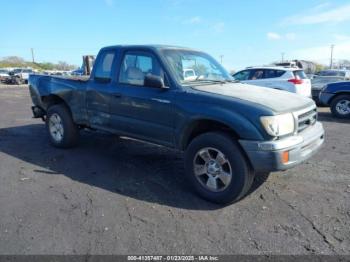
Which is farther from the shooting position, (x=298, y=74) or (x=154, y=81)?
(x=298, y=74)

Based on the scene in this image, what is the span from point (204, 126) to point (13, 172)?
3140mm

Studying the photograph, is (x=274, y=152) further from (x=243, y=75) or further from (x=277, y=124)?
(x=243, y=75)

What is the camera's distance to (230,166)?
390 centimetres

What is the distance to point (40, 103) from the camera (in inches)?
272

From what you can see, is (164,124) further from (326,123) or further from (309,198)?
(326,123)

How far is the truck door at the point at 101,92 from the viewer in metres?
5.33

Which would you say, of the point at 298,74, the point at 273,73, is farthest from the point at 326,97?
the point at 273,73

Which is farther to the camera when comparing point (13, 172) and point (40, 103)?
point (40, 103)

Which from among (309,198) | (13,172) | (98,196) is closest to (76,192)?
(98,196)

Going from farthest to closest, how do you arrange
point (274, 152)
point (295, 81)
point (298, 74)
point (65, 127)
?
point (298, 74) → point (295, 81) → point (65, 127) → point (274, 152)

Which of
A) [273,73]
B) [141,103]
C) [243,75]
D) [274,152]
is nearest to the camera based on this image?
[274,152]

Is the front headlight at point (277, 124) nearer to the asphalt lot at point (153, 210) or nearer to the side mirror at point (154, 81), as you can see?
the asphalt lot at point (153, 210)

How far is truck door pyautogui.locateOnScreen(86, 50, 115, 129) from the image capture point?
533cm

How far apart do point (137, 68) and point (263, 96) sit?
1.92 m
